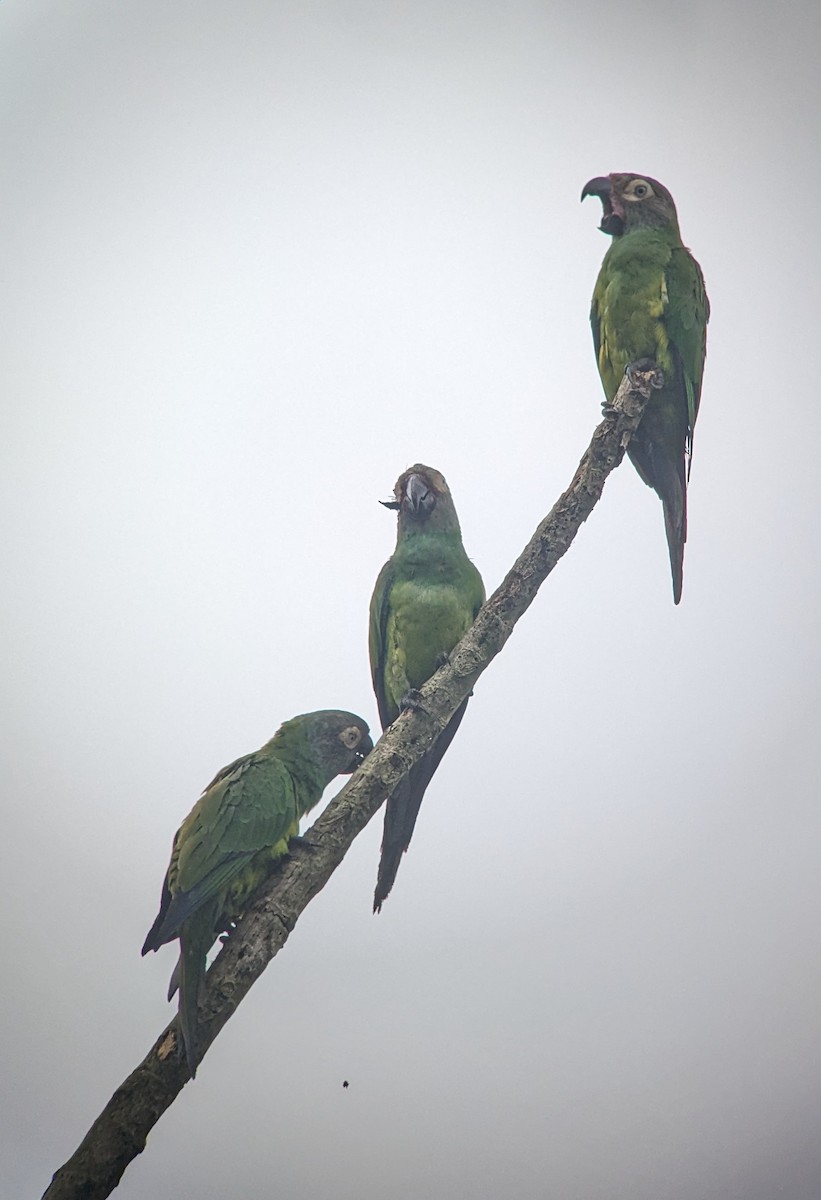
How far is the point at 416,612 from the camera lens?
13.5ft

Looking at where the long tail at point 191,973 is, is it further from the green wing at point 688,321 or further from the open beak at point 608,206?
the open beak at point 608,206

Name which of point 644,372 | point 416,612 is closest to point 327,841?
point 416,612

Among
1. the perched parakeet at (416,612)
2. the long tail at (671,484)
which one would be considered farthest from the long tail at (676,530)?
the perched parakeet at (416,612)

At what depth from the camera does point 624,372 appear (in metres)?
4.07

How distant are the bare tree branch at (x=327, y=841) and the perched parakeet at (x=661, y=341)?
0.20 meters

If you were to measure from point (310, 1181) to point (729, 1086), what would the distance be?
1966 mm

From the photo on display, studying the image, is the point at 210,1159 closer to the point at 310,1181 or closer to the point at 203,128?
the point at 310,1181

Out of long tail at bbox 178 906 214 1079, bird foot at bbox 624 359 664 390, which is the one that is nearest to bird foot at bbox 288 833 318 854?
long tail at bbox 178 906 214 1079

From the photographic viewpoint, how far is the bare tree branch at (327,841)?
9.27 ft

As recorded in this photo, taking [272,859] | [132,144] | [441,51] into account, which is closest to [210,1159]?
[272,859]

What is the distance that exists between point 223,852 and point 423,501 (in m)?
1.76

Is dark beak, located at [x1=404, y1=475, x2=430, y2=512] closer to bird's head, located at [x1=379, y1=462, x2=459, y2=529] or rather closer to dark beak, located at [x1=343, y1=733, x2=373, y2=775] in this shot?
bird's head, located at [x1=379, y1=462, x2=459, y2=529]

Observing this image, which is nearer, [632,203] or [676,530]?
[676,530]

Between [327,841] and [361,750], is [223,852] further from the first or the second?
[361,750]
